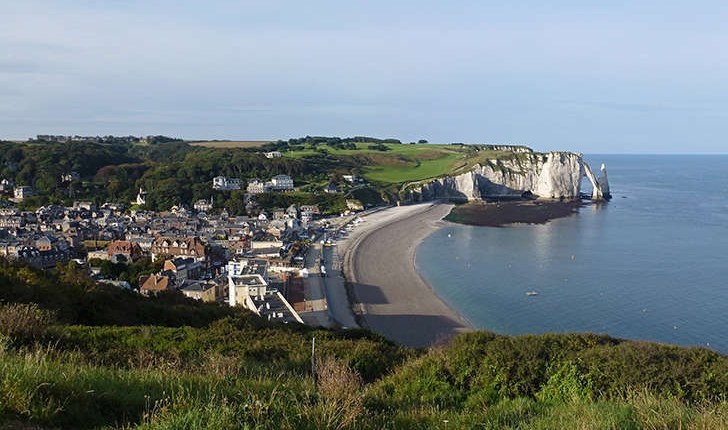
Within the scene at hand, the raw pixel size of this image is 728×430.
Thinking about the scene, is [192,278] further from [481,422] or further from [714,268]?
[714,268]

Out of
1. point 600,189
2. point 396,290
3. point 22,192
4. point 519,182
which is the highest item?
point 519,182

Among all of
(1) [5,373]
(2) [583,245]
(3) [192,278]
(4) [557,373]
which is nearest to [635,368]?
(4) [557,373]

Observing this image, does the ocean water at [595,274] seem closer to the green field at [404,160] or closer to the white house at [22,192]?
the green field at [404,160]

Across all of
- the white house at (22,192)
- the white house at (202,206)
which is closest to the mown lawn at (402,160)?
the white house at (202,206)

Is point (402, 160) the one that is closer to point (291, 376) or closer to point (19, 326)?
point (291, 376)

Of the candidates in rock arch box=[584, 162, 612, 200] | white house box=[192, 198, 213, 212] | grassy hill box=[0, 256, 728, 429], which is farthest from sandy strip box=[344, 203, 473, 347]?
Answer: rock arch box=[584, 162, 612, 200]

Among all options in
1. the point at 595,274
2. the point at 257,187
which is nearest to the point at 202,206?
the point at 257,187
